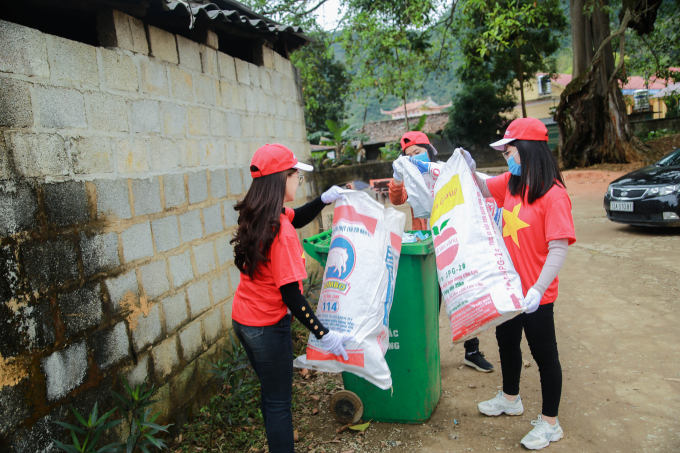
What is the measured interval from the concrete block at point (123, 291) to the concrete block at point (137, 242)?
105mm

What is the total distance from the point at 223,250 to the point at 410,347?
1.70 metres

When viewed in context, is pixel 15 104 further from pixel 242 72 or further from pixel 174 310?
pixel 242 72

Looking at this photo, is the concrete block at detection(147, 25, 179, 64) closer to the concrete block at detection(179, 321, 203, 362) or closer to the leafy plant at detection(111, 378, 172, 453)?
the concrete block at detection(179, 321, 203, 362)

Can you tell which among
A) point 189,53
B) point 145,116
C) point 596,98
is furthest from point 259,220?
point 596,98

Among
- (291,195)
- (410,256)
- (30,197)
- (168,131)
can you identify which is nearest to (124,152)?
(168,131)

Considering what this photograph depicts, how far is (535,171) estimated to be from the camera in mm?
2406

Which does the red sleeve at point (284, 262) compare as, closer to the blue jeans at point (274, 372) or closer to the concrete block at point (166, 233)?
the blue jeans at point (274, 372)

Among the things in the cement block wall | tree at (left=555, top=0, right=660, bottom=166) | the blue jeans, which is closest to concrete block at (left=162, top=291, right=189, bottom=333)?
the cement block wall

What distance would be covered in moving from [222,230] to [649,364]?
3344 mm

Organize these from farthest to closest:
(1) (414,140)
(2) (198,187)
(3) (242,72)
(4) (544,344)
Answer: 1. (3) (242,72)
2. (1) (414,140)
3. (2) (198,187)
4. (4) (544,344)

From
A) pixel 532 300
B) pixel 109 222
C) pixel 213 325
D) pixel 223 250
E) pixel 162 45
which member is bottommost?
pixel 213 325

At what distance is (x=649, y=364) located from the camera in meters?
3.43

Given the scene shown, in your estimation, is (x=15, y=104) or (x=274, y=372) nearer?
(x=15, y=104)

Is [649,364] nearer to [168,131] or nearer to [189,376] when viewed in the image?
[189,376]
